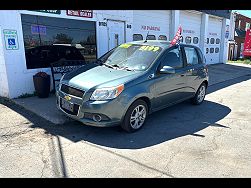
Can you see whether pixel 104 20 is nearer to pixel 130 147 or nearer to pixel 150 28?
pixel 150 28

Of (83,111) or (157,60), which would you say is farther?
(157,60)

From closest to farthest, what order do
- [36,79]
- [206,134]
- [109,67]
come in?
[206,134], [109,67], [36,79]

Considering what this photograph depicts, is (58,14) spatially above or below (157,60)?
above

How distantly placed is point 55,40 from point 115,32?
2821mm

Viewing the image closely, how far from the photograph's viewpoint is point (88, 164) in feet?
11.6

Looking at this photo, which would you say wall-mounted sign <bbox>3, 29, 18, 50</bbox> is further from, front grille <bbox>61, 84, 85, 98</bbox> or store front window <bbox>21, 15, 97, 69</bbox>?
front grille <bbox>61, 84, 85, 98</bbox>

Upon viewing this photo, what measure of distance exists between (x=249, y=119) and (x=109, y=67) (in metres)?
3.68

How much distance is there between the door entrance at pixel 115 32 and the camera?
9434 millimetres

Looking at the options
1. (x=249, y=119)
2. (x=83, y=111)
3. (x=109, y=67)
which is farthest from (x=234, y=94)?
(x=83, y=111)

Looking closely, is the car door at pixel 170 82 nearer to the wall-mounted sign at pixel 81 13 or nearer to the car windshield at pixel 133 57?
the car windshield at pixel 133 57

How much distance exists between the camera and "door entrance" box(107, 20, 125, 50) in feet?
31.0

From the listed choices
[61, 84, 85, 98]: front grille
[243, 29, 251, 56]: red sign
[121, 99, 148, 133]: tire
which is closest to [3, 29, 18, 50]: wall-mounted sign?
[61, 84, 85, 98]: front grille

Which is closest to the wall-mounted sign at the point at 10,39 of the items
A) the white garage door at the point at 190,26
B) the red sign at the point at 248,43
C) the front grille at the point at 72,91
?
the front grille at the point at 72,91
